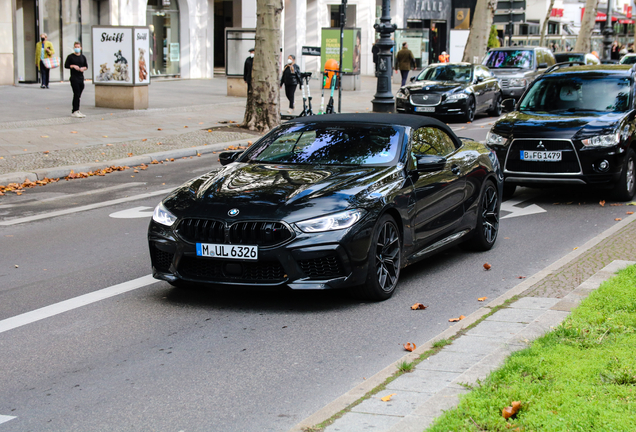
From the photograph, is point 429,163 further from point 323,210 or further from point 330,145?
point 323,210

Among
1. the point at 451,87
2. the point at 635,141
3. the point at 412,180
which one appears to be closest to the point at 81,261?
the point at 412,180

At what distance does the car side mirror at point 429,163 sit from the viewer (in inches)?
290

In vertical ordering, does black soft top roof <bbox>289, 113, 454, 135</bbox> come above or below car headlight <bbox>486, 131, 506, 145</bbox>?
above

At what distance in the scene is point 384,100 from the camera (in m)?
25.6

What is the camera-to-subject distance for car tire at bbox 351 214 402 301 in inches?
257

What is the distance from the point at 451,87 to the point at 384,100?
2.02 metres

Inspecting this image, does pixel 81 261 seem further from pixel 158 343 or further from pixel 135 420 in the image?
pixel 135 420

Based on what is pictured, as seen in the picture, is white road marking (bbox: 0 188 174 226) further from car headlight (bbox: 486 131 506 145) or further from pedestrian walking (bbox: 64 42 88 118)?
pedestrian walking (bbox: 64 42 88 118)

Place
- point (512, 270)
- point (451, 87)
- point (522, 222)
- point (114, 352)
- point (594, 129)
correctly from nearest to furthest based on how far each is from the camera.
Result: point (114, 352)
point (512, 270)
point (522, 222)
point (594, 129)
point (451, 87)

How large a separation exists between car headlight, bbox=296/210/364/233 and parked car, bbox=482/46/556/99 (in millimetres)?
23884

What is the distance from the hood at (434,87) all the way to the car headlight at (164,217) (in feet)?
62.1

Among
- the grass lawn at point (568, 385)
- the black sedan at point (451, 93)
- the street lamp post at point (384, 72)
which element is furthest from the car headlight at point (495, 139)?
the street lamp post at point (384, 72)

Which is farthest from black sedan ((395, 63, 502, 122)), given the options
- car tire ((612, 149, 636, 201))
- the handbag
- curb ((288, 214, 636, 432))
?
curb ((288, 214, 636, 432))

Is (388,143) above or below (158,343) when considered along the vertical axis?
above
